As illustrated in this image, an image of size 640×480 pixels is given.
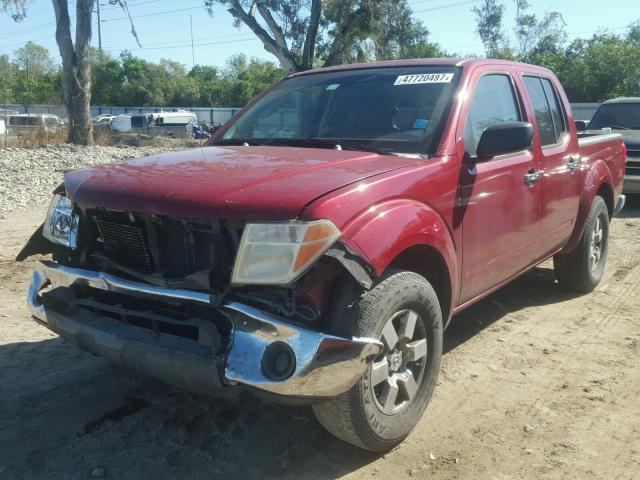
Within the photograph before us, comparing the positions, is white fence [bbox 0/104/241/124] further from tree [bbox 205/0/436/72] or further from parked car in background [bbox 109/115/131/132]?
tree [bbox 205/0/436/72]

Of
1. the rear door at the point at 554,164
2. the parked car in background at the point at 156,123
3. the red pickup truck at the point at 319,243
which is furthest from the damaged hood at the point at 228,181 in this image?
the parked car in background at the point at 156,123

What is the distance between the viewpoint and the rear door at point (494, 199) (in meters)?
3.64

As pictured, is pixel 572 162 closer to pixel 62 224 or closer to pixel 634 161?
pixel 62 224

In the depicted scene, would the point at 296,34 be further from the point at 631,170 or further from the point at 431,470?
the point at 431,470

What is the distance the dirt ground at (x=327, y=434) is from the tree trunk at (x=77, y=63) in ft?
47.4

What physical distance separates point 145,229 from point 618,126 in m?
11.0

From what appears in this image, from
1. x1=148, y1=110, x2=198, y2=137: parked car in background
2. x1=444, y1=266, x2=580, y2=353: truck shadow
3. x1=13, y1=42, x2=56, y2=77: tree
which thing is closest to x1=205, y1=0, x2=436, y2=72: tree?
x1=148, y1=110, x2=198, y2=137: parked car in background

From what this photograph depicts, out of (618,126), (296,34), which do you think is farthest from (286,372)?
(296,34)

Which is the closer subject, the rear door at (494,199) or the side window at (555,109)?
the rear door at (494,199)

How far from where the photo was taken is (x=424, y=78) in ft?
12.9

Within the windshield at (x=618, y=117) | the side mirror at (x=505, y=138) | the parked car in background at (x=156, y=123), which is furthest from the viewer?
the parked car in background at (x=156, y=123)

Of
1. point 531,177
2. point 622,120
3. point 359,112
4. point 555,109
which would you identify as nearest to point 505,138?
point 531,177

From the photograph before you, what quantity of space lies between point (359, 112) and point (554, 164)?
63.0 inches

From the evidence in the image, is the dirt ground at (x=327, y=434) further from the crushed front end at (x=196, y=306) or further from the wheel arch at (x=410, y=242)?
the wheel arch at (x=410, y=242)
